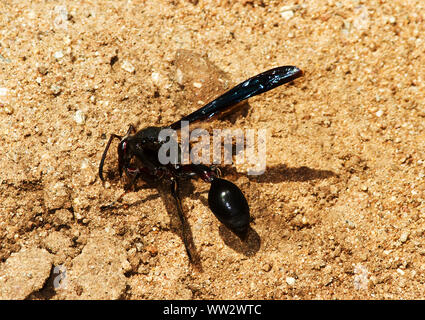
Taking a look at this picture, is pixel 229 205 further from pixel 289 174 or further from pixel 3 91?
pixel 3 91

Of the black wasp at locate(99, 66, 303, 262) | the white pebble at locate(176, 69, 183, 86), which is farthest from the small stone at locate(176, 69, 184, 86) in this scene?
the black wasp at locate(99, 66, 303, 262)

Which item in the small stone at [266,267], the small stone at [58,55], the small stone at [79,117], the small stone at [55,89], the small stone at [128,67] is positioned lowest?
the small stone at [266,267]

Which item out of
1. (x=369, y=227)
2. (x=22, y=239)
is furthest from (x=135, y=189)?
(x=369, y=227)

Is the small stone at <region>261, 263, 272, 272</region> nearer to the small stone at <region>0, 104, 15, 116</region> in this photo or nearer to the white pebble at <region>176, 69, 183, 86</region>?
the white pebble at <region>176, 69, 183, 86</region>

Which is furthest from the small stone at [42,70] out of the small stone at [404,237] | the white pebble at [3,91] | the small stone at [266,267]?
the small stone at [404,237]

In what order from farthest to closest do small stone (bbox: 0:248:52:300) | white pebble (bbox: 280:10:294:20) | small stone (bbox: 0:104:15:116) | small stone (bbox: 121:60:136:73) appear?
white pebble (bbox: 280:10:294:20) → small stone (bbox: 121:60:136:73) → small stone (bbox: 0:104:15:116) → small stone (bbox: 0:248:52:300)

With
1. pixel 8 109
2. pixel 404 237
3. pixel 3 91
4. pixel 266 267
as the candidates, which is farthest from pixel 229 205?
pixel 3 91

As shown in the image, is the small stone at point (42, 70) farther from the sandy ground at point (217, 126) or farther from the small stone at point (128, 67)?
the small stone at point (128, 67)
